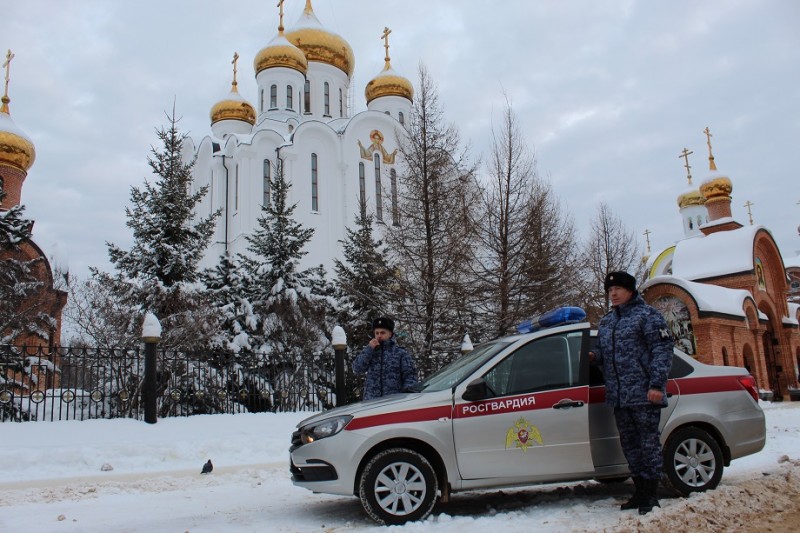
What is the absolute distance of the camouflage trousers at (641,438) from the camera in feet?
16.8

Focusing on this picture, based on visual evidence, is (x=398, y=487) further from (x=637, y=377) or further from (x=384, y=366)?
(x=637, y=377)

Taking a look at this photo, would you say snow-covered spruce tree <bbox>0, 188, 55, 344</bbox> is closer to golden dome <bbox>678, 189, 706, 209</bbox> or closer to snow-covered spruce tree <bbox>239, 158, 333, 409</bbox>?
snow-covered spruce tree <bbox>239, 158, 333, 409</bbox>

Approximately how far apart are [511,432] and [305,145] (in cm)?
3084

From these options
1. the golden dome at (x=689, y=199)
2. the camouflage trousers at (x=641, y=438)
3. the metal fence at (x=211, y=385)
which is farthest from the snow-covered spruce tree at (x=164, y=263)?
the golden dome at (x=689, y=199)

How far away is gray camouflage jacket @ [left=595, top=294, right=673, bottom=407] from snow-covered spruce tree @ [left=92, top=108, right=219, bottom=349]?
1161 cm

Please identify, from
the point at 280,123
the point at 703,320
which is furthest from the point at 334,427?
the point at 280,123

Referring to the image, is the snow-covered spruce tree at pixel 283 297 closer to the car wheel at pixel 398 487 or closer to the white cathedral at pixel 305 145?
the white cathedral at pixel 305 145

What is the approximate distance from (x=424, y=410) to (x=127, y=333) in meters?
12.2

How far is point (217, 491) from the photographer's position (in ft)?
23.4

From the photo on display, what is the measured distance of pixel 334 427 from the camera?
5336 mm

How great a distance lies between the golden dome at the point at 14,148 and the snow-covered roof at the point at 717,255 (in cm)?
2909

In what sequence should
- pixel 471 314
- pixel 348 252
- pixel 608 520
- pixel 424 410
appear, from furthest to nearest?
pixel 348 252, pixel 471 314, pixel 424 410, pixel 608 520

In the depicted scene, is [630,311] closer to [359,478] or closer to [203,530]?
[359,478]

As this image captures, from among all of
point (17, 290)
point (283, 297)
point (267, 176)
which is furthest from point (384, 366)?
point (267, 176)
